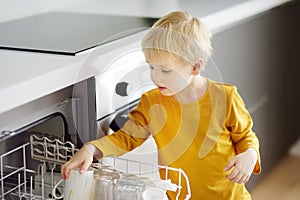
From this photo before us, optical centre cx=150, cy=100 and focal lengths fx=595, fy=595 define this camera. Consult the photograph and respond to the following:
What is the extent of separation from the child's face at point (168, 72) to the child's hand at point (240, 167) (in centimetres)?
21

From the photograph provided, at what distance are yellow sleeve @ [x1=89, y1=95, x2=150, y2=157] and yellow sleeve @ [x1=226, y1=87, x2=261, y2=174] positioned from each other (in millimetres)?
200

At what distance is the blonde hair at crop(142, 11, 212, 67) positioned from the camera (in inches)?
50.8

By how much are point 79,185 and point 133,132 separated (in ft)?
0.80

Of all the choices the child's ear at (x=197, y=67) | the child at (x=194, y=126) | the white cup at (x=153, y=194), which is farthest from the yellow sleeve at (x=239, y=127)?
the white cup at (x=153, y=194)

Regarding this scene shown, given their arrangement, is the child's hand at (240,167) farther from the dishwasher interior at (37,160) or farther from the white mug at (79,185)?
the white mug at (79,185)

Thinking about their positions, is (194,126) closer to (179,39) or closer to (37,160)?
(179,39)

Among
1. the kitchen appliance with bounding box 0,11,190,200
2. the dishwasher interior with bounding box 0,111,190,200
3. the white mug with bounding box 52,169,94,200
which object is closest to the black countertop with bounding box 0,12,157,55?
the kitchen appliance with bounding box 0,11,190,200

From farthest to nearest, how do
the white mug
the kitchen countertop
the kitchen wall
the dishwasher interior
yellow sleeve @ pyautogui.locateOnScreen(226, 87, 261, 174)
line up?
the kitchen wall → yellow sleeve @ pyautogui.locateOnScreen(226, 87, 261, 174) → the dishwasher interior → the white mug → the kitchen countertop

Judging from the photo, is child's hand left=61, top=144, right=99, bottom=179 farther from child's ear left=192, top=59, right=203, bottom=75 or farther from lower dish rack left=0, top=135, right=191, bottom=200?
child's ear left=192, top=59, right=203, bottom=75

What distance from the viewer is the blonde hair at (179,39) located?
129 cm

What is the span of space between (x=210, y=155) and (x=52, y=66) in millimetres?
436

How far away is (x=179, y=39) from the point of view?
1.30 meters

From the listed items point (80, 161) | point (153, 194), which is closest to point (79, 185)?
point (80, 161)

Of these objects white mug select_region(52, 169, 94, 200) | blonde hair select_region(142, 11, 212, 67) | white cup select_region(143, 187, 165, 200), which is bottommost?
white cup select_region(143, 187, 165, 200)
